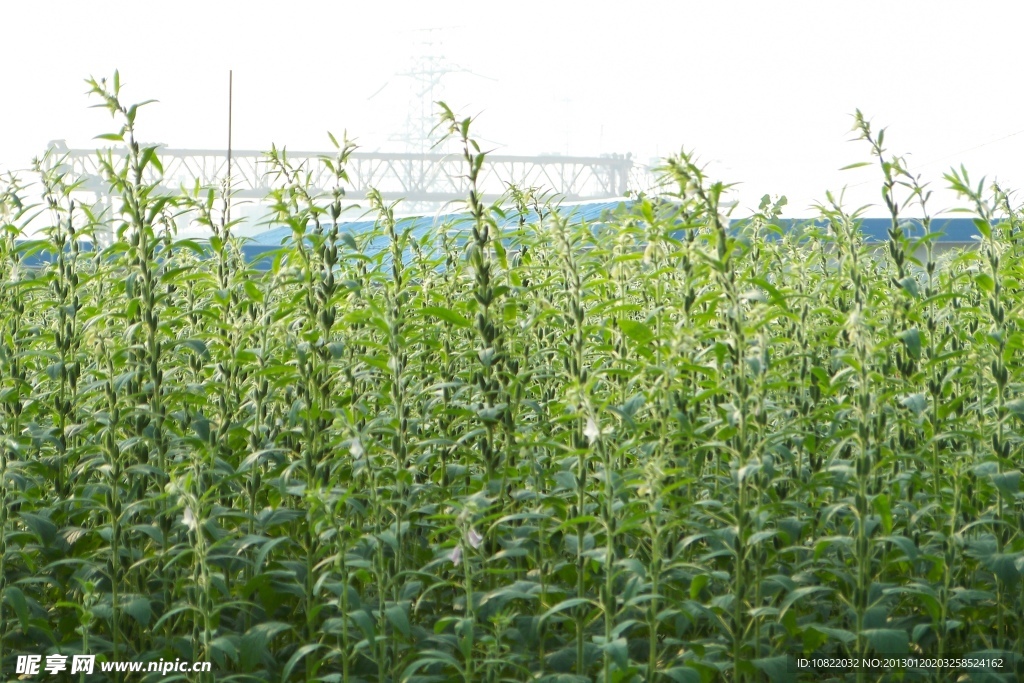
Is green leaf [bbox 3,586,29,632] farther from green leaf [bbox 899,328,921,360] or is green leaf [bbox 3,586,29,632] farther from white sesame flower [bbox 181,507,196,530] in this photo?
green leaf [bbox 899,328,921,360]

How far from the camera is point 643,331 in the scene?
121 inches

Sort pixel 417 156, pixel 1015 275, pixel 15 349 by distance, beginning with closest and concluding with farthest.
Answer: pixel 15 349 < pixel 1015 275 < pixel 417 156

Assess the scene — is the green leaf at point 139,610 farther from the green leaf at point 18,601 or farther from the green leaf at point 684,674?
the green leaf at point 684,674

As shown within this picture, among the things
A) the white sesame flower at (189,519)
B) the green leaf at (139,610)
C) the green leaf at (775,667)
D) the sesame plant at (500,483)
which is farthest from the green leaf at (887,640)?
the green leaf at (139,610)

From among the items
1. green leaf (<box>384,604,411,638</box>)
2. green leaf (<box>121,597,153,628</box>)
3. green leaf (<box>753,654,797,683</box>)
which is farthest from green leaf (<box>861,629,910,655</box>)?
green leaf (<box>121,597,153,628</box>)

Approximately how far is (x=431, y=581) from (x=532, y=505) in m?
0.54

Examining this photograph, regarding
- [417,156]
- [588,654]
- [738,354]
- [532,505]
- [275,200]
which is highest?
[417,156]

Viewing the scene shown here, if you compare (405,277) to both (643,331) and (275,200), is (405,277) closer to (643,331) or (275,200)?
(275,200)

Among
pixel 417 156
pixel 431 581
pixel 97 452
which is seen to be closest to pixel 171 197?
pixel 97 452

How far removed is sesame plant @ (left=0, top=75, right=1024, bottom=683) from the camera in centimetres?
294

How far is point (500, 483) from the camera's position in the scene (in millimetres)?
3369

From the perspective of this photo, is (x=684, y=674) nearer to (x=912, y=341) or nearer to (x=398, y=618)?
(x=398, y=618)

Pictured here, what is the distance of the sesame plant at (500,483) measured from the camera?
9.66 feet

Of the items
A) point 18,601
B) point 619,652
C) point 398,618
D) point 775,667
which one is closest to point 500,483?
point 398,618
